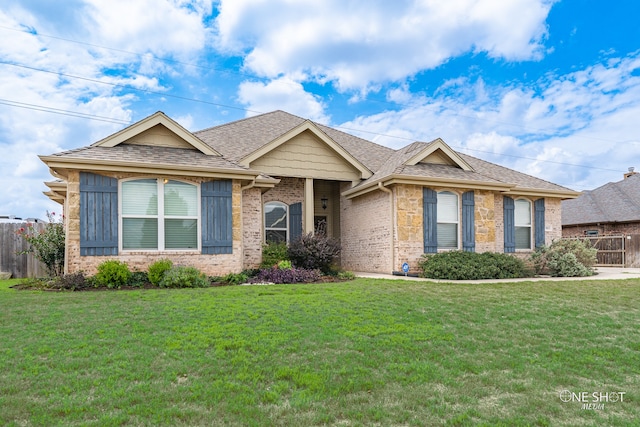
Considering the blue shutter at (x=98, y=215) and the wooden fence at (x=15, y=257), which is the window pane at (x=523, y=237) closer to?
the blue shutter at (x=98, y=215)

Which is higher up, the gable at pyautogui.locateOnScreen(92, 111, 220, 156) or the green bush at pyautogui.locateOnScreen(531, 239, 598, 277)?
the gable at pyautogui.locateOnScreen(92, 111, 220, 156)

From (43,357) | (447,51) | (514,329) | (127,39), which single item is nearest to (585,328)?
(514,329)

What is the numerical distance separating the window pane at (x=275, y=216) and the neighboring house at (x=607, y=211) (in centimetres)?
1812

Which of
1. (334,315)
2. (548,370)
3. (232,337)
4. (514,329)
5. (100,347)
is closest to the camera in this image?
(548,370)

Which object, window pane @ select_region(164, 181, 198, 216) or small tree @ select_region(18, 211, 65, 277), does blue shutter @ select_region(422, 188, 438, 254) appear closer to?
window pane @ select_region(164, 181, 198, 216)

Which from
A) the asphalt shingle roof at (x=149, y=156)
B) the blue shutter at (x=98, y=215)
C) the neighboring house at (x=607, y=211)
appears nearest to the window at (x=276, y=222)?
the asphalt shingle roof at (x=149, y=156)

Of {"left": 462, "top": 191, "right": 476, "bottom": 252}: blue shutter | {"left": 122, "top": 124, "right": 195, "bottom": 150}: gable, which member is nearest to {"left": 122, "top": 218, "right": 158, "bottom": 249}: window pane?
{"left": 122, "top": 124, "right": 195, "bottom": 150}: gable

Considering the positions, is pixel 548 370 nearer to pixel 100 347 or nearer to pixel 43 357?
pixel 100 347

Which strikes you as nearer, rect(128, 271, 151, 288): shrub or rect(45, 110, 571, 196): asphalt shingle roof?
rect(128, 271, 151, 288): shrub

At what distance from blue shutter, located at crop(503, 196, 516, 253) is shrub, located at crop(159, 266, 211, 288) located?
1141 centimetres

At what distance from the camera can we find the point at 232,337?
5.27 meters

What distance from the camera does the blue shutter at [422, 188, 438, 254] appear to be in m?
14.1

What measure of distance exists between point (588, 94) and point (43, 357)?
20428 millimetres

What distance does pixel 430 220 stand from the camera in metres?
14.2
